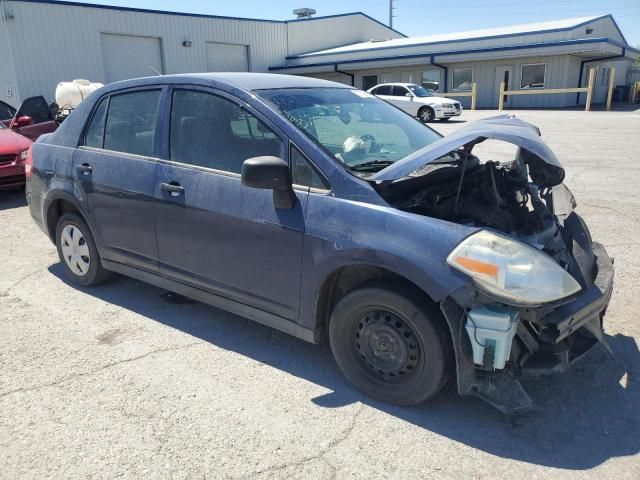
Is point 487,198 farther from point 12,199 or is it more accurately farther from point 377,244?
point 12,199

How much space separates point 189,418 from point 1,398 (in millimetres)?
1162

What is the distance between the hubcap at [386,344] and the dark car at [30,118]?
9376 millimetres

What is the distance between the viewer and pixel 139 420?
2.88 meters

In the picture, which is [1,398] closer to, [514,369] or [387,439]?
[387,439]

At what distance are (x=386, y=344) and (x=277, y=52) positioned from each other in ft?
116

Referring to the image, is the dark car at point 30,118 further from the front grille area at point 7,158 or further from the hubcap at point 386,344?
the hubcap at point 386,344

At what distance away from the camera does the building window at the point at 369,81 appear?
119ft

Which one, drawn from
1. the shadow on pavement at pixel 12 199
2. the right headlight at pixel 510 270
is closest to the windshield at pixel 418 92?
the shadow on pavement at pixel 12 199

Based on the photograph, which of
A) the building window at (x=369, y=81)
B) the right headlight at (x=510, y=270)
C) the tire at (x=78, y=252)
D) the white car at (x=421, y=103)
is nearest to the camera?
the right headlight at (x=510, y=270)

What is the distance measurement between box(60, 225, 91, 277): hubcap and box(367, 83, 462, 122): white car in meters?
18.5

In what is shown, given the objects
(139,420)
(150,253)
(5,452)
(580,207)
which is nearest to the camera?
(5,452)

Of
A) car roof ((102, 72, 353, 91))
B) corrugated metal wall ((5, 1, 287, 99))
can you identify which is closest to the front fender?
car roof ((102, 72, 353, 91))

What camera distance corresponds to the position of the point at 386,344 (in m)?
2.93

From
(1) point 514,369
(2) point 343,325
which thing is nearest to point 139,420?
(2) point 343,325
